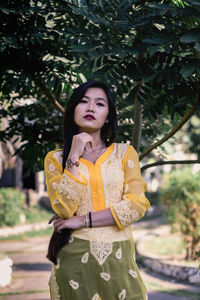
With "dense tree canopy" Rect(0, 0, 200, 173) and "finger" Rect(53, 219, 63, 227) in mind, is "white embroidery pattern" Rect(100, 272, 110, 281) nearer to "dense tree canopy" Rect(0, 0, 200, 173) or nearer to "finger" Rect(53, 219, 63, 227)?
"finger" Rect(53, 219, 63, 227)

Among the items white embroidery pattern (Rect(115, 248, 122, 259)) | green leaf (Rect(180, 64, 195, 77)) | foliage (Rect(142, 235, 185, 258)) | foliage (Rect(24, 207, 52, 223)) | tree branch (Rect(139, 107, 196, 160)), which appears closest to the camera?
green leaf (Rect(180, 64, 195, 77))

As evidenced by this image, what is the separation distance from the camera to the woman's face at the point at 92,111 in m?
2.24

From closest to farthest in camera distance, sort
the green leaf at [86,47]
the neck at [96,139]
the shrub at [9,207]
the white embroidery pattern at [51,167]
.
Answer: the green leaf at [86,47]
the white embroidery pattern at [51,167]
the neck at [96,139]
the shrub at [9,207]

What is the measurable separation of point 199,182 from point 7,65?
6.02 meters

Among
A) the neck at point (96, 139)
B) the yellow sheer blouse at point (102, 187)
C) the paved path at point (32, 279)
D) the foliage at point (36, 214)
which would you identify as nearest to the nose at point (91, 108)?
the neck at point (96, 139)

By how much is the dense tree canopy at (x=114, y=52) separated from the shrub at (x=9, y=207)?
928cm

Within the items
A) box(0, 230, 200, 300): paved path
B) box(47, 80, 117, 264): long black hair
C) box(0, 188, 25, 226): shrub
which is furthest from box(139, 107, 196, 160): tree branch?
box(0, 188, 25, 226): shrub

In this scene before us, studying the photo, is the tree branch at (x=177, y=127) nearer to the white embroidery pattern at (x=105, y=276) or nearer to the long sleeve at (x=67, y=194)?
the long sleeve at (x=67, y=194)

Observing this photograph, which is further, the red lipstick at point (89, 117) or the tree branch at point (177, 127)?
the tree branch at point (177, 127)

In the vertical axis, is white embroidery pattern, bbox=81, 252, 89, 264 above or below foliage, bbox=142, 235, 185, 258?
above

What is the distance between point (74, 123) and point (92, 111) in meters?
0.16

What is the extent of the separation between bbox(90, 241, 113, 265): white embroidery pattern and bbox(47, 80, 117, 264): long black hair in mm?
151

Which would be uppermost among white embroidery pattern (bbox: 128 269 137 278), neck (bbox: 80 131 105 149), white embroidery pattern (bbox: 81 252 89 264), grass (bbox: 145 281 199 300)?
neck (bbox: 80 131 105 149)

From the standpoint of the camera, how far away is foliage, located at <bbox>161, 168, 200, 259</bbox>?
784 cm
